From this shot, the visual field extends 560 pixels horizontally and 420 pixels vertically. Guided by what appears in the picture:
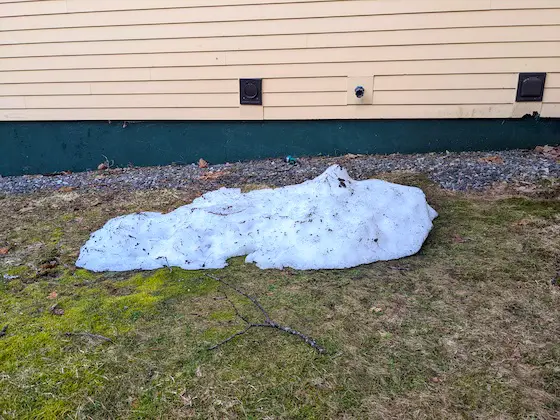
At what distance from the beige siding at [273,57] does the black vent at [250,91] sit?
70mm

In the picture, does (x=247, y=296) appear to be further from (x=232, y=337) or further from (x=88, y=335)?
(x=88, y=335)

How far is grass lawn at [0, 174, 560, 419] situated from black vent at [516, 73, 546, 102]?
6.37ft

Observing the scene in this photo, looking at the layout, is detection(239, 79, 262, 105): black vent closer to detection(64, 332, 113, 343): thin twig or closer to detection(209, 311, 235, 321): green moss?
detection(209, 311, 235, 321): green moss

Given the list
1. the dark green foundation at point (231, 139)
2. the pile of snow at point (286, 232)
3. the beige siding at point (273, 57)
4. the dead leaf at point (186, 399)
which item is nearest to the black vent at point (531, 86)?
the beige siding at point (273, 57)

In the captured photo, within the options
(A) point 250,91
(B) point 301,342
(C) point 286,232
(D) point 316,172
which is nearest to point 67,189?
(A) point 250,91

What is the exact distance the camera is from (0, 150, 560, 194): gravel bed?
3.80m

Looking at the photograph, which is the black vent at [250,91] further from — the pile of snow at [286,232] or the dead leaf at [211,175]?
the pile of snow at [286,232]

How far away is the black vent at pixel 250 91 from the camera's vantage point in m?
4.71

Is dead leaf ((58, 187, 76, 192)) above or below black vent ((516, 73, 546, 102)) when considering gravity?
below

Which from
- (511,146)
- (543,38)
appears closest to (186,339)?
(511,146)

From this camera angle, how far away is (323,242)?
268 cm

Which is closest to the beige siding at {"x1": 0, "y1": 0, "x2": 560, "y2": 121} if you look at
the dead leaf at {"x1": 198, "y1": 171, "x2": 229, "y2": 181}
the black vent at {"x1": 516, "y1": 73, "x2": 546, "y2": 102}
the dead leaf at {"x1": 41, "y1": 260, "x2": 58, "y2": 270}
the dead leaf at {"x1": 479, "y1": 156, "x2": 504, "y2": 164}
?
the black vent at {"x1": 516, "y1": 73, "x2": 546, "y2": 102}

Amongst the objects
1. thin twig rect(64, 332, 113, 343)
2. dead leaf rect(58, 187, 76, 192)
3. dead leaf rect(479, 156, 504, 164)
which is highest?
dead leaf rect(479, 156, 504, 164)

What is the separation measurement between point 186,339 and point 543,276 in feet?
6.05
